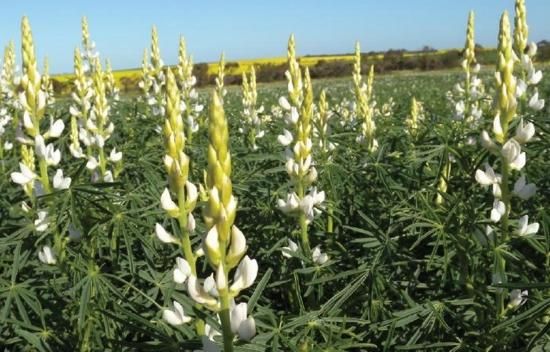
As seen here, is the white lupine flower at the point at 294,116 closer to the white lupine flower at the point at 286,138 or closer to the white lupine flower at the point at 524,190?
the white lupine flower at the point at 286,138

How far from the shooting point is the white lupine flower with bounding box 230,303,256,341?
144 centimetres

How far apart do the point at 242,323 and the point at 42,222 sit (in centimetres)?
149

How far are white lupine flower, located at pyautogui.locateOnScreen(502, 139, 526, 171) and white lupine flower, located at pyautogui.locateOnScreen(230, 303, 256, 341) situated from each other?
1468 mm

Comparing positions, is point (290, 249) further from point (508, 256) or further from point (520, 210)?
point (520, 210)

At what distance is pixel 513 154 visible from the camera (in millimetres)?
2432

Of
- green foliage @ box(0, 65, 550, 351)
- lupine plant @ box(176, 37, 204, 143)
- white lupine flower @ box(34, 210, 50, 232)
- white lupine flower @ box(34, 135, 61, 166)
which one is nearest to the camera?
green foliage @ box(0, 65, 550, 351)

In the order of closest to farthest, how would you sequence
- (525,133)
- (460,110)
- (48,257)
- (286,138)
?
(525,133) < (48,257) < (286,138) < (460,110)

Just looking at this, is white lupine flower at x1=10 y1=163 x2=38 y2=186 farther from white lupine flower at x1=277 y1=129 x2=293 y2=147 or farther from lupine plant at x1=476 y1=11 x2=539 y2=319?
lupine plant at x1=476 y1=11 x2=539 y2=319

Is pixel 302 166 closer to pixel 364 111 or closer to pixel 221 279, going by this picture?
pixel 221 279

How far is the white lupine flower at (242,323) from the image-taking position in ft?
4.71

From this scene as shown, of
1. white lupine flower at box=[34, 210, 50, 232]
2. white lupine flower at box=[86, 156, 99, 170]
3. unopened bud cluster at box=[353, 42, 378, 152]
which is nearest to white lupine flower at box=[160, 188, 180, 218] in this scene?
white lupine flower at box=[34, 210, 50, 232]

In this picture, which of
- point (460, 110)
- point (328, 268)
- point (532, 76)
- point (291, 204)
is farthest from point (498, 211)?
point (460, 110)

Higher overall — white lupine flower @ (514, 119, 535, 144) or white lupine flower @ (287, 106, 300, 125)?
white lupine flower @ (287, 106, 300, 125)

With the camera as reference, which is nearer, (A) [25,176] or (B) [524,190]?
(B) [524,190]
